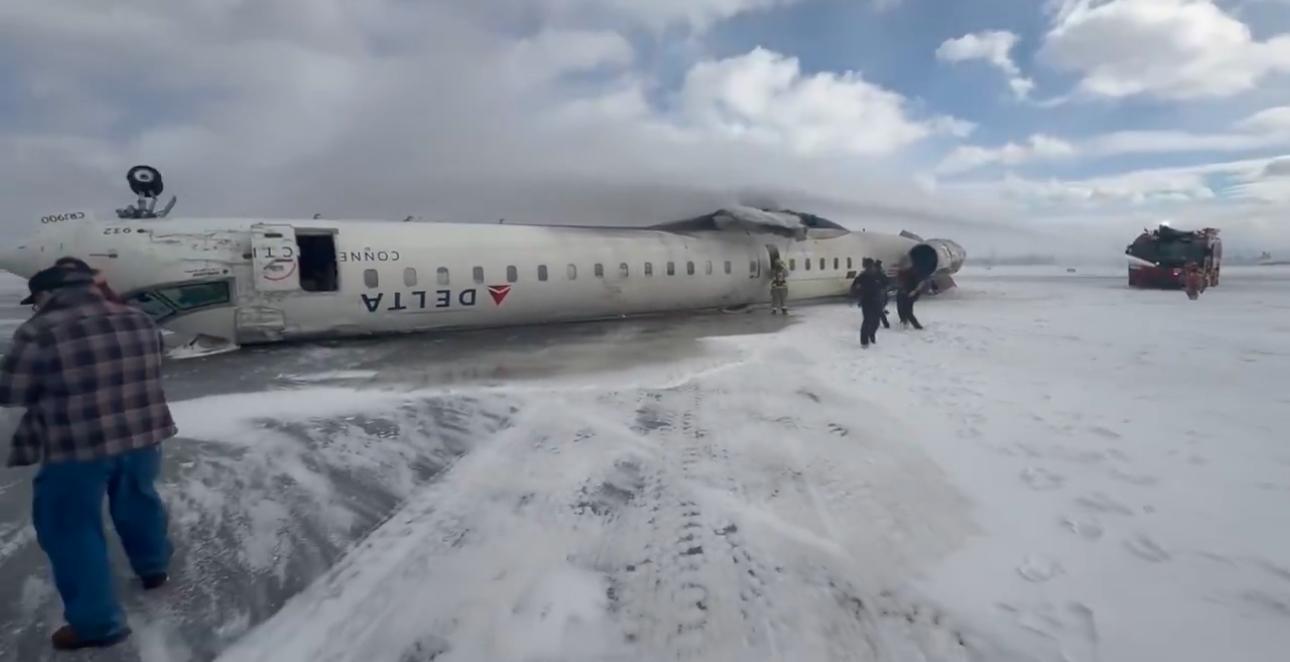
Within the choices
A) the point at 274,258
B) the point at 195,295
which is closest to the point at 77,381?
the point at 274,258

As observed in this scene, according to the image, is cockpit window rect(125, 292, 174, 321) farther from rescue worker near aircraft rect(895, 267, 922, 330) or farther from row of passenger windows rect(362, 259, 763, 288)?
rescue worker near aircraft rect(895, 267, 922, 330)

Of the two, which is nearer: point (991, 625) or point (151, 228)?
point (991, 625)

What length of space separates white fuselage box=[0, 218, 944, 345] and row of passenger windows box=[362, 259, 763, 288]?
2 cm

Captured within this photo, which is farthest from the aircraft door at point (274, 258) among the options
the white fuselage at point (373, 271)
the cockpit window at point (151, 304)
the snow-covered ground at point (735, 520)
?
the snow-covered ground at point (735, 520)

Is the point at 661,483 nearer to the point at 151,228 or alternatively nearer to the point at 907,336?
the point at 907,336

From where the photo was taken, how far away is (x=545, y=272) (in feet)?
46.1

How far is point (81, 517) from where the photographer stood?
10.2ft

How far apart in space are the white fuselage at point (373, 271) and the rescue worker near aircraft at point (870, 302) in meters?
5.71

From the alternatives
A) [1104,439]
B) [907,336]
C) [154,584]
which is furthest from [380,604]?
[907,336]

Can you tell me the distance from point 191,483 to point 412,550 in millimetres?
2552

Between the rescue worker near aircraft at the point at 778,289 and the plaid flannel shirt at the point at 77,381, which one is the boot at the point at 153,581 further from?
the rescue worker near aircraft at the point at 778,289

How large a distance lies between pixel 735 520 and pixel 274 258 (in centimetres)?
1086

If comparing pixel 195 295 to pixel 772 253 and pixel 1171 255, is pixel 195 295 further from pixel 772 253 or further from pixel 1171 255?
pixel 1171 255

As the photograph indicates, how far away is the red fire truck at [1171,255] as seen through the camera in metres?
23.4
